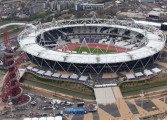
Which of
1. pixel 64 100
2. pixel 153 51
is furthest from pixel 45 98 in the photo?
pixel 153 51

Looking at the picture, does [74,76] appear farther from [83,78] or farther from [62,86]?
[62,86]

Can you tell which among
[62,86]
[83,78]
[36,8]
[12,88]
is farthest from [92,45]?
[36,8]

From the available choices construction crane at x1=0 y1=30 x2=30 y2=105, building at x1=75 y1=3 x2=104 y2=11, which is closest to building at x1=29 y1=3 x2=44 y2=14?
building at x1=75 y1=3 x2=104 y2=11

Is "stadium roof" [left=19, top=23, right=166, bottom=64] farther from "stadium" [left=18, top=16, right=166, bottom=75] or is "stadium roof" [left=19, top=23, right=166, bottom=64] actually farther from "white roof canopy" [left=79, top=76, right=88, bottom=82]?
"white roof canopy" [left=79, top=76, right=88, bottom=82]

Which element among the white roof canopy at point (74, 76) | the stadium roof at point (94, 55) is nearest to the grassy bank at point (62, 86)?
the white roof canopy at point (74, 76)

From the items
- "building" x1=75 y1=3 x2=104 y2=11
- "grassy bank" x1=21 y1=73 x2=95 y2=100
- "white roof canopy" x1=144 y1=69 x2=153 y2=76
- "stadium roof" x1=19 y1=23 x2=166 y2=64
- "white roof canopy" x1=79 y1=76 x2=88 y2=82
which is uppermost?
"stadium roof" x1=19 y1=23 x2=166 y2=64
